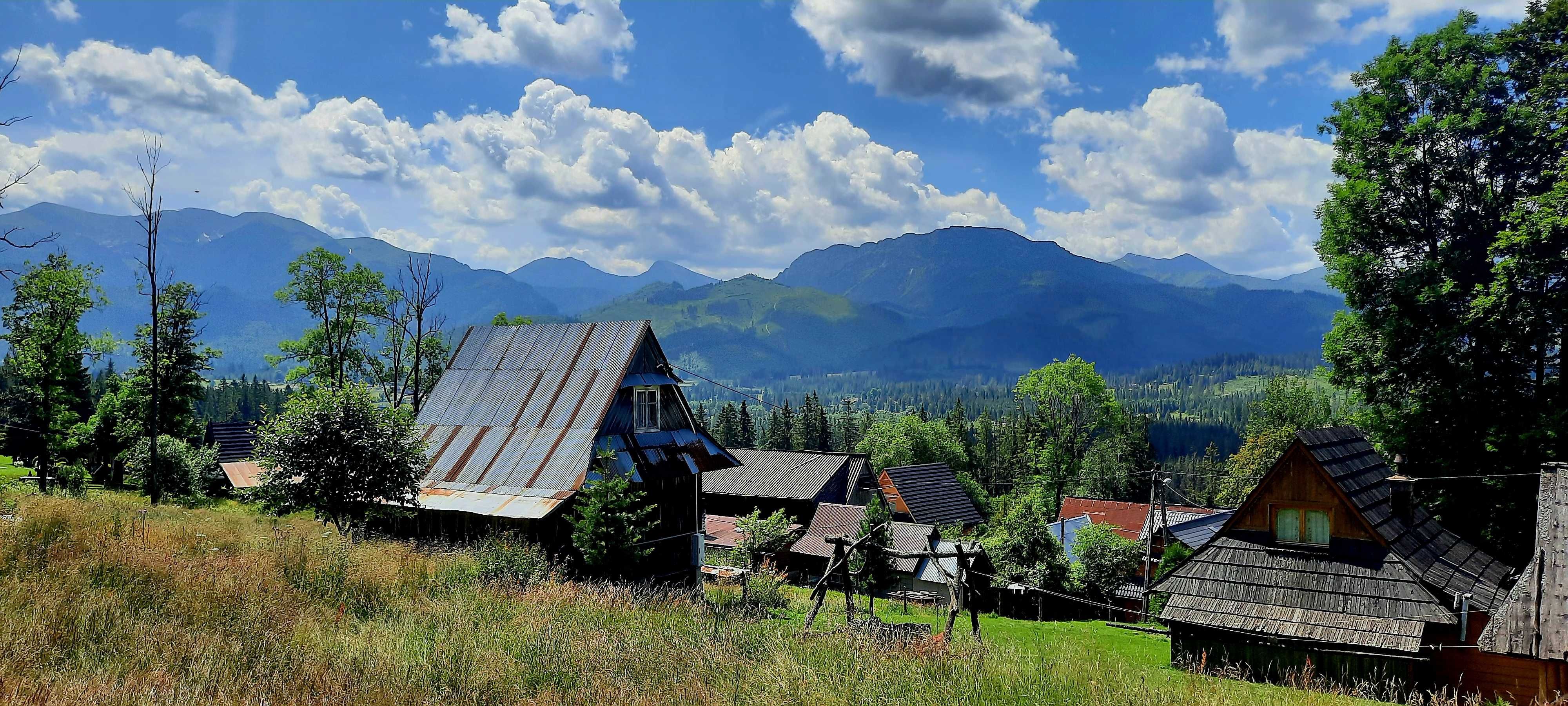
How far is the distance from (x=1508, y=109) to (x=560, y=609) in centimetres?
2808

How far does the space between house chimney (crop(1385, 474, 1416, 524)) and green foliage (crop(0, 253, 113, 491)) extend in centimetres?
4919

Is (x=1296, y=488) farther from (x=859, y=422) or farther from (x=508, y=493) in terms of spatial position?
(x=859, y=422)

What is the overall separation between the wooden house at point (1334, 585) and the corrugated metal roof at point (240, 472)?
44914mm

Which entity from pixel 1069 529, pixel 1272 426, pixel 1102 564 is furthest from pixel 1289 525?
pixel 1272 426

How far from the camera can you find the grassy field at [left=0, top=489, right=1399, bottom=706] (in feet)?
21.6

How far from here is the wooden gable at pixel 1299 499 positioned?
18.3 m

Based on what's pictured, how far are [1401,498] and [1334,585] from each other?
155 inches

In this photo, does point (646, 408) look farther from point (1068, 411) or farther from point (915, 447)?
point (915, 447)

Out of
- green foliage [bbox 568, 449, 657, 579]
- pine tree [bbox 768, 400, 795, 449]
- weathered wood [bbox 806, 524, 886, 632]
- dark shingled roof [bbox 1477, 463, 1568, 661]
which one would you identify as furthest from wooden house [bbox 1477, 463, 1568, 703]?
pine tree [bbox 768, 400, 795, 449]

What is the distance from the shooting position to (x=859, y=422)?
399 ft

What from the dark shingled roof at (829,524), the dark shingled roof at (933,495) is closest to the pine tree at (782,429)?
the dark shingled roof at (933,495)

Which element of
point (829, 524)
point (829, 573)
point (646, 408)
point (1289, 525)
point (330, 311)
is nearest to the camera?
point (829, 573)

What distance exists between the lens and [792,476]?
5044 cm

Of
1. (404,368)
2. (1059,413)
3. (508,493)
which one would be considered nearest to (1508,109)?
(508,493)
